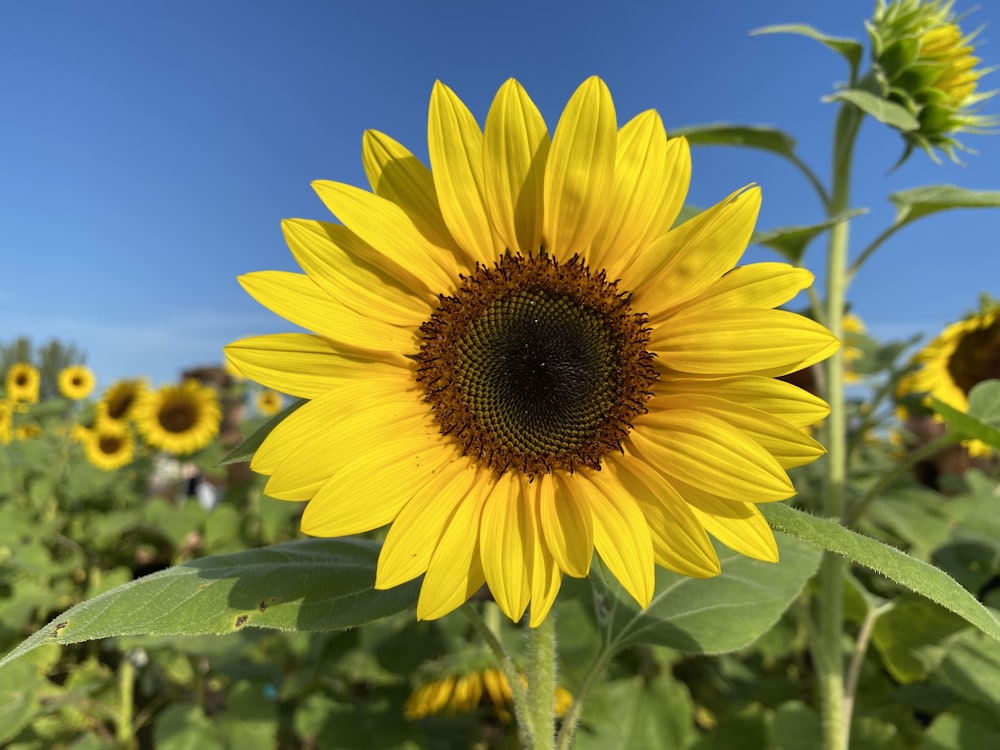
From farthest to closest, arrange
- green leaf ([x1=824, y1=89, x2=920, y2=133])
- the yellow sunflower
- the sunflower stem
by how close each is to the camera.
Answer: the yellow sunflower → the sunflower stem → green leaf ([x1=824, y1=89, x2=920, y2=133])

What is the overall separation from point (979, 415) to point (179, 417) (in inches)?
248

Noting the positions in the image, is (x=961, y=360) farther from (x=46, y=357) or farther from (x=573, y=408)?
(x=46, y=357)

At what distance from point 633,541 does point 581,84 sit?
811mm

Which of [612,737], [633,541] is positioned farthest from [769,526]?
[612,737]

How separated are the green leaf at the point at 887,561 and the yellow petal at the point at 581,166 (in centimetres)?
64

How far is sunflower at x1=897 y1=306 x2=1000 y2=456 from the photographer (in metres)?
3.66

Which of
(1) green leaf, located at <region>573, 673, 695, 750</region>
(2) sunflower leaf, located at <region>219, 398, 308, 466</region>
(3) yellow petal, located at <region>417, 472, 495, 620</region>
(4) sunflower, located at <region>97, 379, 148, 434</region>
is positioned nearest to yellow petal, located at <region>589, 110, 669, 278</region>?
(3) yellow petal, located at <region>417, 472, 495, 620</region>

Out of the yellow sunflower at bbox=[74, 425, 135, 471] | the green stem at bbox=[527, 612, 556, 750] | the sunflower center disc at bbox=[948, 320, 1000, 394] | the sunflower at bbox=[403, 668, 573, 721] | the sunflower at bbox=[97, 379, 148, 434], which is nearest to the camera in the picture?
the green stem at bbox=[527, 612, 556, 750]

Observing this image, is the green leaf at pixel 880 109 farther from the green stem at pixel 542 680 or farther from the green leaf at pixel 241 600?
the green leaf at pixel 241 600

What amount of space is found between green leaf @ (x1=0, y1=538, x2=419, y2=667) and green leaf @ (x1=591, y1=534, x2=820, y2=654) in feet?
1.84

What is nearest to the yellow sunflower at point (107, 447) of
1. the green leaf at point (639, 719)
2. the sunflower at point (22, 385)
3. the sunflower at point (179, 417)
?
the sunflower at point (179, 417)

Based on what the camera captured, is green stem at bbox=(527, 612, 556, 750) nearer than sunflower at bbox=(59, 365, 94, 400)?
Yes

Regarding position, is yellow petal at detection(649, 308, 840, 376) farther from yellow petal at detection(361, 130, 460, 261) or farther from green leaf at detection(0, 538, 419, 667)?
green leaf at detection(0, 538, 419, 667)

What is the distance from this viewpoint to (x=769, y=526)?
1.22 meters
